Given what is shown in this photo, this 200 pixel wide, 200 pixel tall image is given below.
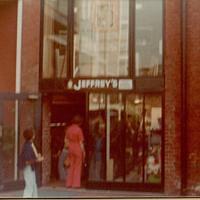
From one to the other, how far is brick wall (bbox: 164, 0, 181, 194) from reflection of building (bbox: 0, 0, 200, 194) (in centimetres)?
2

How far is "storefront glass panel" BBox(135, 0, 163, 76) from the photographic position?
11.3 m

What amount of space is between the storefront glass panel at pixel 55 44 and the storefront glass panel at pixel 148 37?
1.51m

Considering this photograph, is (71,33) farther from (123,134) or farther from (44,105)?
(123,134)

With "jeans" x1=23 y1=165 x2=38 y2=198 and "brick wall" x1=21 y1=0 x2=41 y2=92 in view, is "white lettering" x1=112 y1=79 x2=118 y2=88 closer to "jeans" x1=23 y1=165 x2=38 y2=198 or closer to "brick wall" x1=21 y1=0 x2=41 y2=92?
"brick wall" x1=21 y1=0 x2=41 y2=92

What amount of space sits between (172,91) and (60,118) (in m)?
2.52

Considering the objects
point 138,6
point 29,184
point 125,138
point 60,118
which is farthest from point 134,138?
point 29,184

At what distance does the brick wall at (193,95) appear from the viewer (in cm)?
1081

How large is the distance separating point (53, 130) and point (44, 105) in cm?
56

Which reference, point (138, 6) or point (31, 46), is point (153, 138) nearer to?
point (138, 6)

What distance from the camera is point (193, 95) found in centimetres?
1088

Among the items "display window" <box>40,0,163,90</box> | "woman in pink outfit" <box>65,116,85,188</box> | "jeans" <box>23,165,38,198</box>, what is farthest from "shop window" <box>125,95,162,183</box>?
"jeans" <box>23,165,38,198</box>

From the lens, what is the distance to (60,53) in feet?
38.8

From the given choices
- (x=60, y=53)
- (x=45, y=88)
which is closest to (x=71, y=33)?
(x=60, y=53)

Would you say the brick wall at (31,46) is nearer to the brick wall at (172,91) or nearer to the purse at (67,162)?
the purse at (67,162)
